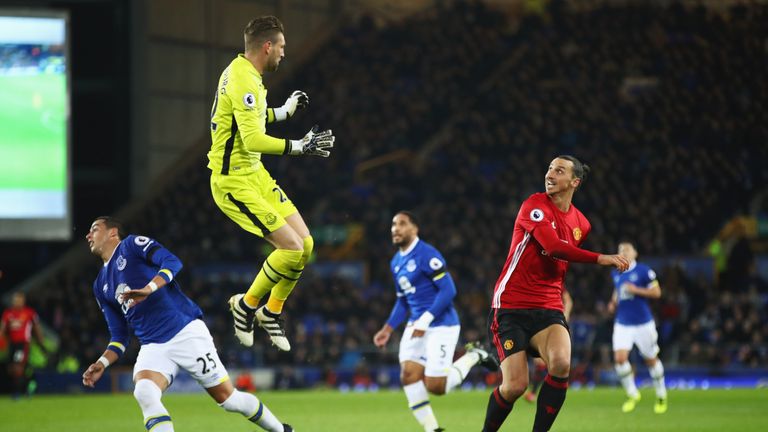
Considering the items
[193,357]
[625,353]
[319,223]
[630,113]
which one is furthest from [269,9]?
[193,357]

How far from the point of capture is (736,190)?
28.2 meters

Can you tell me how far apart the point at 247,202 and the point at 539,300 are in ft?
8.20

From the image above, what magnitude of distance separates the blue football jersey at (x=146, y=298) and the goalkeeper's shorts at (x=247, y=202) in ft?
2.34

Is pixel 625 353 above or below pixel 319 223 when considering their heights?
below

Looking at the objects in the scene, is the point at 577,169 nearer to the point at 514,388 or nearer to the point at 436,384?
the point at 514,388

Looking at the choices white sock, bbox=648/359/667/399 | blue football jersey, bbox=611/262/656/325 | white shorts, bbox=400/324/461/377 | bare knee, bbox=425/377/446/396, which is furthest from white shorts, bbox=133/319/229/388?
blue football jersey, bbox=611/262/656/325

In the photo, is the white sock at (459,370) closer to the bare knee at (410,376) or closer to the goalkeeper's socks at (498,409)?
the bare knee at (410,376)

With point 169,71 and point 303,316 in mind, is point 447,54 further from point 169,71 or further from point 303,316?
point 303,316

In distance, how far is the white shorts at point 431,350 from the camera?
12.5 meters

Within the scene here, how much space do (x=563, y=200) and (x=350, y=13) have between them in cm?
2749

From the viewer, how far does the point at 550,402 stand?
8.82m

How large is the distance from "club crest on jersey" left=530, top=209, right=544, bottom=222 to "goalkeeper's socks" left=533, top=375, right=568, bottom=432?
126cm

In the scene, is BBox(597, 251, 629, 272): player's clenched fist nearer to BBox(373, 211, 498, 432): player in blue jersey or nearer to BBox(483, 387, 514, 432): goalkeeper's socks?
BBox(483, 387, 514, 432): goalkeeper's socks

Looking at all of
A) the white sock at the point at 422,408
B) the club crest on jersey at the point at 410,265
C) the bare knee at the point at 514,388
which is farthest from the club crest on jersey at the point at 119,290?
the club crest on jersey at the point at 410,265
